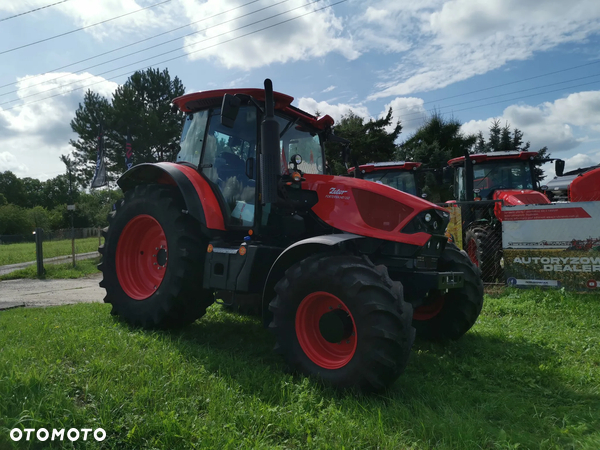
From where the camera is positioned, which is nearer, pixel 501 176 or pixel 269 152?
pixel 269 152

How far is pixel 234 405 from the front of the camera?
2.99m

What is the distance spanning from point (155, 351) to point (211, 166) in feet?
6.87

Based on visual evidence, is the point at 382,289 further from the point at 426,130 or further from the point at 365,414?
the point at 426,130

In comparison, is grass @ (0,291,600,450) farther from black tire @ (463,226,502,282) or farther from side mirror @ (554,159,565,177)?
side mirror @ (554,159,565,177)

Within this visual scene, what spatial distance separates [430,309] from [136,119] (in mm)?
23346

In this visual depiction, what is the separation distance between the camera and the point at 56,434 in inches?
101

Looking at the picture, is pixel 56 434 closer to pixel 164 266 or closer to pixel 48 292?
pixel 164 266

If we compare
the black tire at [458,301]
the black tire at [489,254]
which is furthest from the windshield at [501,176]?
the black tire at [458,301]

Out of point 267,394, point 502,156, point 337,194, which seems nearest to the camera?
point 267,394

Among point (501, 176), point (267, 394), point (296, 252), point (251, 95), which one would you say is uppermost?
point (251, 95)

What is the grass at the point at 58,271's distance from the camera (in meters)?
12.7

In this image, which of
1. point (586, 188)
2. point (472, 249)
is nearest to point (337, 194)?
point (586, 188)

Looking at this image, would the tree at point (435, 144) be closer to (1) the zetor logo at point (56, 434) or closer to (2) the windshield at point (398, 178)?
(2) the windshield at point (398, 178)

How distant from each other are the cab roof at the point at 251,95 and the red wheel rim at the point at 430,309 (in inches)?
93.4
